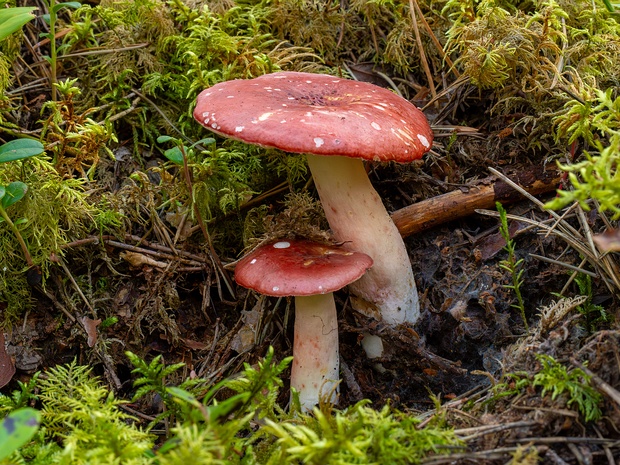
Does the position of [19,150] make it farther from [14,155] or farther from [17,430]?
[17,430]

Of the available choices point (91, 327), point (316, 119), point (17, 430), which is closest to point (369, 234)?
point (316, 119)

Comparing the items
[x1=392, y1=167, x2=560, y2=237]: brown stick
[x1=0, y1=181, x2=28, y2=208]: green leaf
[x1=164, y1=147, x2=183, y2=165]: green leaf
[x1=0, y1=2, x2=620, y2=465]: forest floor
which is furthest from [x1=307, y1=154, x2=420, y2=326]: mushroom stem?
[x1=0, y1=181, x2=28, y2=208]: green leaf

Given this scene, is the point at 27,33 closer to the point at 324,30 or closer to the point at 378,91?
the point at 324,30

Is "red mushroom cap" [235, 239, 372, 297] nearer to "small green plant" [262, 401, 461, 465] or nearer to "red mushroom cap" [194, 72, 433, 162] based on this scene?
"red mushroom cap" [194, 72, 433, 162]

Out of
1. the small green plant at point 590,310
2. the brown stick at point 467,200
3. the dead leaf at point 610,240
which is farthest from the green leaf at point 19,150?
the small green plant at point 590,310

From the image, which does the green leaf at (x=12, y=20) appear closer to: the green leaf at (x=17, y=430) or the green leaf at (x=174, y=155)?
the green leaf at (x=174, y=155)

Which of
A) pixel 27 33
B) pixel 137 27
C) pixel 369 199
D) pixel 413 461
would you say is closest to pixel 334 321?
pixel 369 199
